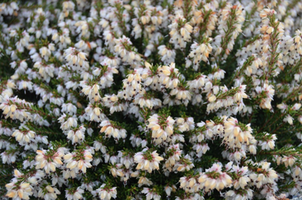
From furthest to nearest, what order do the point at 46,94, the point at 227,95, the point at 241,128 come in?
the point at 46,94, the point at 227,95, the point at 241,128

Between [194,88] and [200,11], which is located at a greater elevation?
[200,11]

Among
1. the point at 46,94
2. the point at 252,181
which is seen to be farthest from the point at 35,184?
the point at 252,181

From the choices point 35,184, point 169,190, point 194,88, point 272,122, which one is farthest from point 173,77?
point 35,184

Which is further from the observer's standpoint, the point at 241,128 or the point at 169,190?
the point at 169,190

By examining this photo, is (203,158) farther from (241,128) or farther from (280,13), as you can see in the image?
(280,13)

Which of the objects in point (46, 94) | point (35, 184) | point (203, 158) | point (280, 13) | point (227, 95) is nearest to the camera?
point (227, 95)

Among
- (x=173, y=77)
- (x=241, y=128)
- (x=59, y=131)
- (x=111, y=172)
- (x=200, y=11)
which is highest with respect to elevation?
(x=200, y=11)
